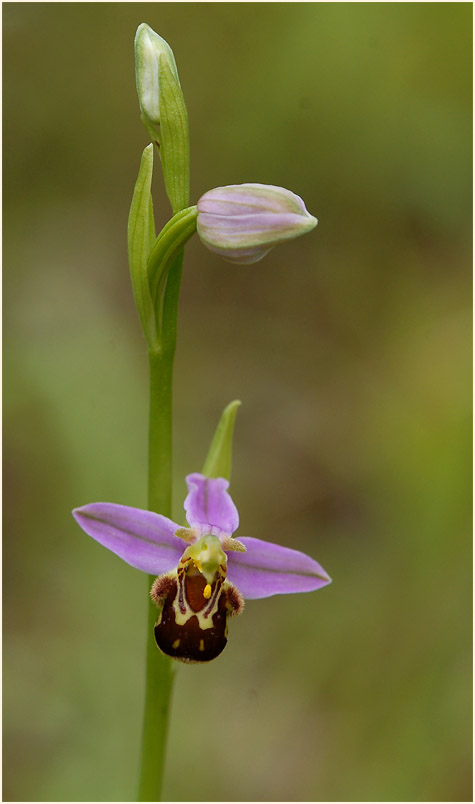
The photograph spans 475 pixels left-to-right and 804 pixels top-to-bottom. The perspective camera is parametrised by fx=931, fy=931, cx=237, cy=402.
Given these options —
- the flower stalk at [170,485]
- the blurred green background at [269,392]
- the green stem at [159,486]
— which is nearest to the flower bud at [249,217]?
the flower stalk at [170,485]

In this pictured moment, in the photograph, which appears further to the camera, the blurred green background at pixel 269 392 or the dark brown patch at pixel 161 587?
the blurred green background at pixel 269 392

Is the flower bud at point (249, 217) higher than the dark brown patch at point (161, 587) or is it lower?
higher

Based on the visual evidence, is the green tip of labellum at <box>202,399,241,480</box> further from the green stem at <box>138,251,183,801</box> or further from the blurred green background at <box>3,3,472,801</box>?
the blurred green background at <box>3,3,472,801</box>

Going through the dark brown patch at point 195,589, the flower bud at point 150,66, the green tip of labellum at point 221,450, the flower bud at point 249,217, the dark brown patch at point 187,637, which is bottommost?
the dark brown patch at point 187,637

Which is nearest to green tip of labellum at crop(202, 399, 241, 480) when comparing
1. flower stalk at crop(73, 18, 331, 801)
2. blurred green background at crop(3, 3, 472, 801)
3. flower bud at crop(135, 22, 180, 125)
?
flower stalk at crop(73, 18, 331, 801)

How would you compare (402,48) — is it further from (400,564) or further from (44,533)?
(44,533)

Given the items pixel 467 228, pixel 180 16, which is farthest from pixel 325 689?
pixel 180 16

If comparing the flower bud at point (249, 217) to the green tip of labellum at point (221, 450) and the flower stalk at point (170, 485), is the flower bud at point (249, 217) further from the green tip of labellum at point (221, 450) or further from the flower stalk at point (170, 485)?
the green tip of labellum at point (221, 450)
